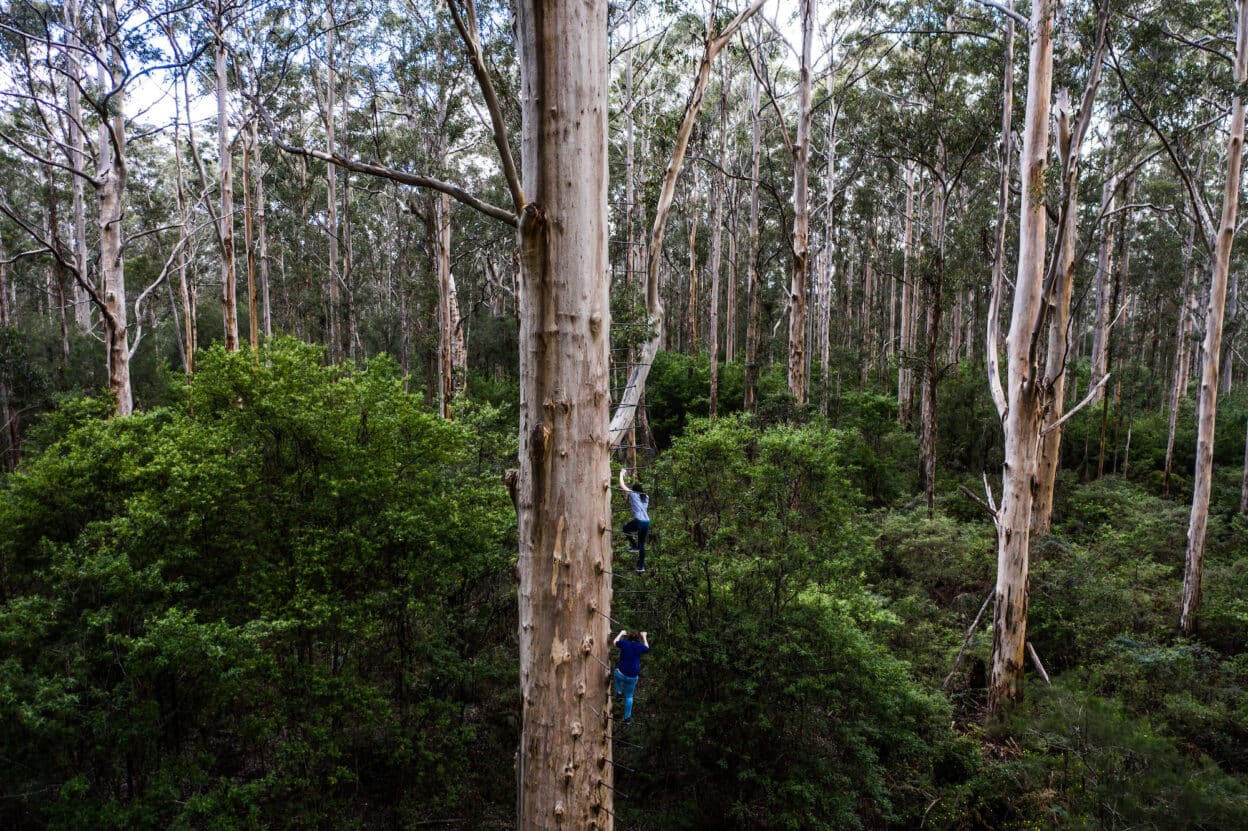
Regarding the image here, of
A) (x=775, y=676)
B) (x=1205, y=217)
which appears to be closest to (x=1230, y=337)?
(x=1205, y=217)

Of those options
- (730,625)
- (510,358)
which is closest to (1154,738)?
(730,625)

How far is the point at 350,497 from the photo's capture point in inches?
253

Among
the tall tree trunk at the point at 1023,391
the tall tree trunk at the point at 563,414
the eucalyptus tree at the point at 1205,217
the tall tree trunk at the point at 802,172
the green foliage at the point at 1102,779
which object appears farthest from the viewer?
the tall tree trunk at the point at 802,172

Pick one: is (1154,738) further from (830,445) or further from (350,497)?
(350,497)

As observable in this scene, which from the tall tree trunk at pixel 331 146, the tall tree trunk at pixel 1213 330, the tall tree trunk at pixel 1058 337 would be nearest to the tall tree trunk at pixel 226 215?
the tall tree trunk at pixel 331 146

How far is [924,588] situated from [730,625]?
567 centimetres

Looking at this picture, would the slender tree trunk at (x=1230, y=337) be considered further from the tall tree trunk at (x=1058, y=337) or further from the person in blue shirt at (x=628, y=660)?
the person in blue shirt at (x=628, y=660)

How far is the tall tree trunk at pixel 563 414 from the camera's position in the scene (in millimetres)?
2908

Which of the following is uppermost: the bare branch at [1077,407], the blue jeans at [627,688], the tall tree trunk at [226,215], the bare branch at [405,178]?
the tall tree trunk at [226,215]

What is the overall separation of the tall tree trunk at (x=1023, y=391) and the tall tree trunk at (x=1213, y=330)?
3.57 meters

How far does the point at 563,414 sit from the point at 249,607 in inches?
178

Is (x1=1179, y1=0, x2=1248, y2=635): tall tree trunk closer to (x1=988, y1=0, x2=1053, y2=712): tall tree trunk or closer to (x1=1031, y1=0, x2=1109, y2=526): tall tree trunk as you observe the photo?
(x1=1031, y1=0, x2=1109, y2=526): tall tree trunk

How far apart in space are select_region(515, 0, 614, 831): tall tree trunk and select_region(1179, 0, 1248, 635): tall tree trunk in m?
9.53

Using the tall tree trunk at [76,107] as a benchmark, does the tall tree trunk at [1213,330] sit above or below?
below
